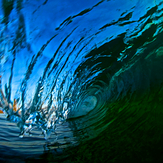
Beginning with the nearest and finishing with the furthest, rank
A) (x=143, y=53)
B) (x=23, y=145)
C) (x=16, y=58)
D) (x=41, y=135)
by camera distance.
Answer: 1. (x=16, y=58)
2. (x=23, y=145)
3. (x=41, y=135)
4. (x=143, y=53)

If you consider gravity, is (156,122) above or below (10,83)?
below

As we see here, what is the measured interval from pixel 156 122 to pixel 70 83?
5.39 ft

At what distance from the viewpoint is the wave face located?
1.59 metres

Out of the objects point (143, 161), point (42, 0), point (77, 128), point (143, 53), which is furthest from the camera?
point (143, 53)

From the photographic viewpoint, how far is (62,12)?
176 centimetres

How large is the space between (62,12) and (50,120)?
1.47m

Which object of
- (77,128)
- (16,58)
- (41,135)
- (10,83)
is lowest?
(77,128)

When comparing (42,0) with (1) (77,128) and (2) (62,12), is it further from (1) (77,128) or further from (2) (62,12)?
(1) (77,128)

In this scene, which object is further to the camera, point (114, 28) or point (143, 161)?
point (114, 28)

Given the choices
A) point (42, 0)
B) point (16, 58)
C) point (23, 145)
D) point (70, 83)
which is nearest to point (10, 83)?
point (16, 58)

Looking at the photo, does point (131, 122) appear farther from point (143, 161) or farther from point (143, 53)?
point (143, 53)

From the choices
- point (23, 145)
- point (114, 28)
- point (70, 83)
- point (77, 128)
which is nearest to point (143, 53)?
point (114, 28)

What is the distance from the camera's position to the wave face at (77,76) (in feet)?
A: 5.21

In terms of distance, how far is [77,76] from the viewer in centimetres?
311
